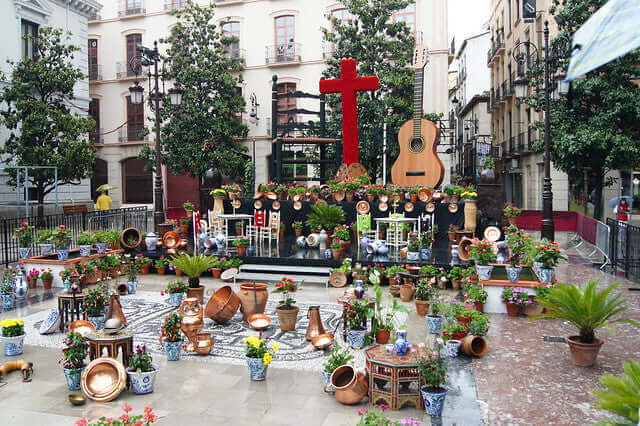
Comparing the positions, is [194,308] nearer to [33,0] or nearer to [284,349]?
[284,349]

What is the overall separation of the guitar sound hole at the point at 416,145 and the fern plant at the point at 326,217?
426 centimetres

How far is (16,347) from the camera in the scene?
7645mm

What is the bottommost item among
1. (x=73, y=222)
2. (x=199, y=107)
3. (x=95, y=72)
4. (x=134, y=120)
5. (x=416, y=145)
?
(x=73, y=222)

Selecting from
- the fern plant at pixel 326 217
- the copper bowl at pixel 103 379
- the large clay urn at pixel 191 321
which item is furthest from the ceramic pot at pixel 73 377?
the fern plant at pixel 326 217

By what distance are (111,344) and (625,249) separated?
12086 millimetres

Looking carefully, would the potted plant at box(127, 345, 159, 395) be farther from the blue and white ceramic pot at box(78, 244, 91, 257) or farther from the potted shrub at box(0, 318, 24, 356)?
the blue and white ceramic pot at box(78, 244, 91, 257)

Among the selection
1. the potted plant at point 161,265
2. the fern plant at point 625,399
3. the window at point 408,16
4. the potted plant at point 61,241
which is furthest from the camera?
the window at point 408,16

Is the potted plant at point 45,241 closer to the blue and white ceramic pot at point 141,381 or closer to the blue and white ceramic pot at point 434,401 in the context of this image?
the blue and white ceramic pot at point 141,381

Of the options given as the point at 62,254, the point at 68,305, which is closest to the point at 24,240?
the point at 62,254

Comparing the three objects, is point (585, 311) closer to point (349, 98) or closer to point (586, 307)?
point (586, 307)

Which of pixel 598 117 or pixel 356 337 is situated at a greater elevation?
pixel 598 117

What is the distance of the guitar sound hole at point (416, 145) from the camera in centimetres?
1800

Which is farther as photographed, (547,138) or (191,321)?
(547,138)

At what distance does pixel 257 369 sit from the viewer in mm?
6738
